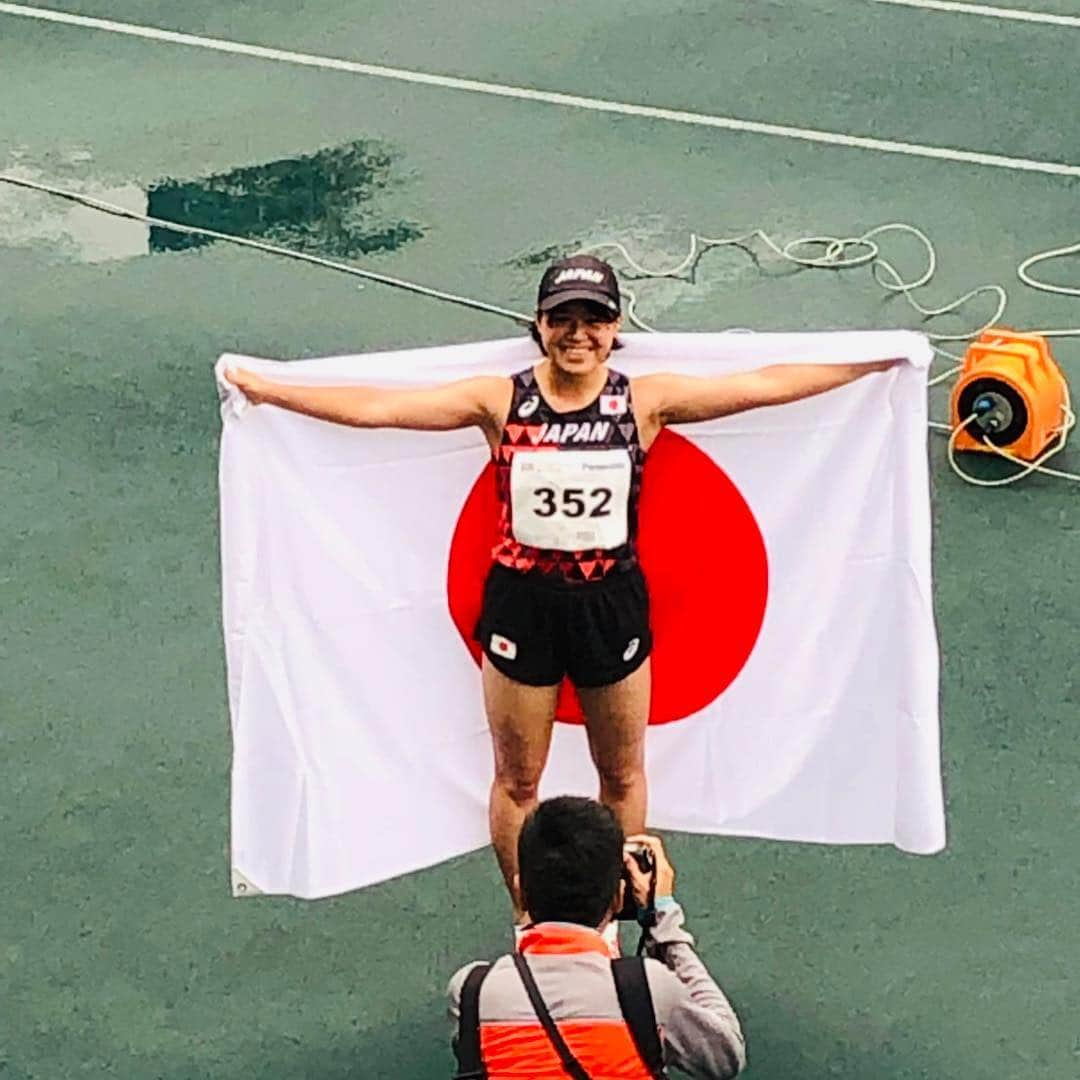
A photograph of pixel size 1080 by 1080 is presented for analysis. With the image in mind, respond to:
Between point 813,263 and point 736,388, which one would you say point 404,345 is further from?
point 736,388

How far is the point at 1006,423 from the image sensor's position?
8367mm

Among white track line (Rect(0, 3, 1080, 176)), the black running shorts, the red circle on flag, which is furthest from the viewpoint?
white track line (Rect(0, 3, 1080, 176))

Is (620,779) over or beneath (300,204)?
beneath

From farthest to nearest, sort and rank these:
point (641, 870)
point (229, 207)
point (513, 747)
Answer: point (229, 207) → point (513, 747) → point (641, 870)

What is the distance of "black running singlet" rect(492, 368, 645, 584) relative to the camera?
5309 mm

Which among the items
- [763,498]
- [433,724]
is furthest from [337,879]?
[763,498]

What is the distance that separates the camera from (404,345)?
31.0 ft

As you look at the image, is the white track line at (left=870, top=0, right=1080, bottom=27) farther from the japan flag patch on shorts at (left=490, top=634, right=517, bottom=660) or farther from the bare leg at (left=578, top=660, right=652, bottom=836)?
the japan flag patch on shorts at (left=490, top=634, right=517, bottom=660)

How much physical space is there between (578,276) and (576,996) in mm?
1782

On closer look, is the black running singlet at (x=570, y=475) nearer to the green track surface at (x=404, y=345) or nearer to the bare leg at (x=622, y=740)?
the bare leg at (x=622, y=740)

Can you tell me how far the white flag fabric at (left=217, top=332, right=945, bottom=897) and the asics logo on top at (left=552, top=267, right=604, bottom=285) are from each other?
26 centimetres

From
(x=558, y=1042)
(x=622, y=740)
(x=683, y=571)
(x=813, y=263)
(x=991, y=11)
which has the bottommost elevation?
(x=558, y=1042)

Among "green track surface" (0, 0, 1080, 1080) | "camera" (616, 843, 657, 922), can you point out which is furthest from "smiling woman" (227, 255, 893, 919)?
"green track surface" (0, 0, 1080, 1080)

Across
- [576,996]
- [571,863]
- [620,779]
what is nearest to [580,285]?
[620,779]
